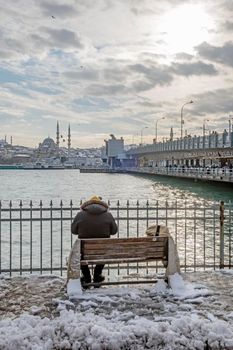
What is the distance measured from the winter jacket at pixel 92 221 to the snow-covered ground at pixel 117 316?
38.7 inches

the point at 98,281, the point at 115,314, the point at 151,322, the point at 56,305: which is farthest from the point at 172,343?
the point at 98,281

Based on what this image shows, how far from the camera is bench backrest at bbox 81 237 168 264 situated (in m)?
7.57

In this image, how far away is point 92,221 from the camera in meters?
8.12

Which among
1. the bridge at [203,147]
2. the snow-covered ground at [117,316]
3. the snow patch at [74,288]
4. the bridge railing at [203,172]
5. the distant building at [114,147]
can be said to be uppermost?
the distant building at [114,147]

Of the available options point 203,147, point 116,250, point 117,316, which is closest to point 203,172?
point 203,147

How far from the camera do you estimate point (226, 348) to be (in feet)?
18.4

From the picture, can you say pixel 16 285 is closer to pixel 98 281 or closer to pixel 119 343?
pixel 98 281

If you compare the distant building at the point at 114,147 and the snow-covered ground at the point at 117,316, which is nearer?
the snow-covered ground at the point at 117,316

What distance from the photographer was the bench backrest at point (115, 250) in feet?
24.8

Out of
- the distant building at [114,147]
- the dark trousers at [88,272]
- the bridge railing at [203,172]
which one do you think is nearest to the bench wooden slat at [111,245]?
the dark trousers at [88,272]

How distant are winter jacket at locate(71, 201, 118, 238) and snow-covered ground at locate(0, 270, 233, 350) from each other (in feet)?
3.23

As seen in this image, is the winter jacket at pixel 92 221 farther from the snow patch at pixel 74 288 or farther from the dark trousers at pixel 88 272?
the snow patch at pixel 74 288

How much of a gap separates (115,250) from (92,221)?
31.2 inches

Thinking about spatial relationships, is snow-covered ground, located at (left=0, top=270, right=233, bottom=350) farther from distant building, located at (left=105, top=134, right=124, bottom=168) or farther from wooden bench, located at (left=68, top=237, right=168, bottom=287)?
distant building, located at (left=105, top=134, right=124, bottom=168)
